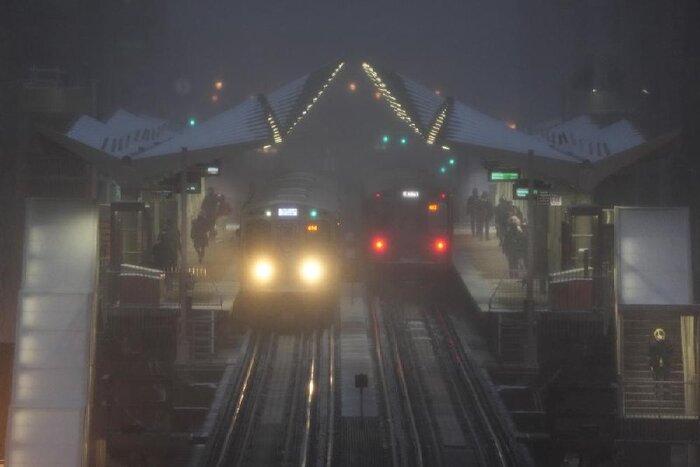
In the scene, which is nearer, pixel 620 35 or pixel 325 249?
pixel 325 249

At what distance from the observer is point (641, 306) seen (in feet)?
65.9

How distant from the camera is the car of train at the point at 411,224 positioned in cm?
3212

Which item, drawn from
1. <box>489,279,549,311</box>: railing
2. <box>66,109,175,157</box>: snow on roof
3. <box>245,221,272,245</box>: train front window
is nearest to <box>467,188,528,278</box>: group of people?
<box>489,279,549,311</box>: railing

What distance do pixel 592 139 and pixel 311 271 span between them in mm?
9460

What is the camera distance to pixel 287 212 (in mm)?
27203

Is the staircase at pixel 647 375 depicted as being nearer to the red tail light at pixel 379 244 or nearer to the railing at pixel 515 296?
the railing at pixel 515 296

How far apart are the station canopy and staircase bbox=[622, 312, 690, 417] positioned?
5623mm

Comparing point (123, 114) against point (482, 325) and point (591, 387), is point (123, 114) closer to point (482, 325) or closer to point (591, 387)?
point (482, 325)

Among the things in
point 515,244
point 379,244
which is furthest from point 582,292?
point 379,244

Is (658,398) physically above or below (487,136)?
below

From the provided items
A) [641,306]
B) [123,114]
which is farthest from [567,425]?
[123,114]

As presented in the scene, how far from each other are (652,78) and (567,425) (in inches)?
803

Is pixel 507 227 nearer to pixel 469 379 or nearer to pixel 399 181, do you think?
pixel 399 181

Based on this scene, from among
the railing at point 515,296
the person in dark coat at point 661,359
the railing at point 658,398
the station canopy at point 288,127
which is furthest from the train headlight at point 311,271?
the person in dark coat at point 661,359
